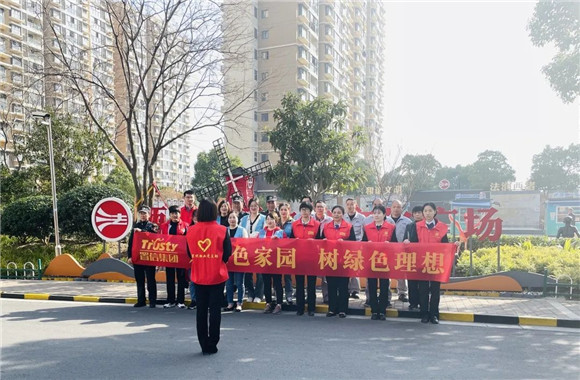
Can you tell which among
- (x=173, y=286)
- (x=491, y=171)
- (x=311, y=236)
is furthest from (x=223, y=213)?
(x=491, y=171)

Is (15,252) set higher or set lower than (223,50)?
lower

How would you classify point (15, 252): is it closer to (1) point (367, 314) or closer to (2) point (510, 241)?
(1) point (367, 314)

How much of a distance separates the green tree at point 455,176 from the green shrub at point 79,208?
65.8m

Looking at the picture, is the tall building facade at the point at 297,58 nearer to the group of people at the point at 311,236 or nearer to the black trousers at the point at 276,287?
the group of people at the point at 311,236

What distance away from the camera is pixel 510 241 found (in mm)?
15719

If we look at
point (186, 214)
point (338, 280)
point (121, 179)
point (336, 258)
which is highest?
point (121, 179)

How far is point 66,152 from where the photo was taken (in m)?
19.4

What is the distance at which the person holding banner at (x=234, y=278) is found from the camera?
7.70 meters

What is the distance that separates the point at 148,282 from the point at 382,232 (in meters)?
4.49

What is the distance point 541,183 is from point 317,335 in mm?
62231

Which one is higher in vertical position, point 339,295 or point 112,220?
point 112,220

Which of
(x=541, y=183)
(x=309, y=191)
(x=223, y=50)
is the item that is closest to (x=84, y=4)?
(x=223, y=50)

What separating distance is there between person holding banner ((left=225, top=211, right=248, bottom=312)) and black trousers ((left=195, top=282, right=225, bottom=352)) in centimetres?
246

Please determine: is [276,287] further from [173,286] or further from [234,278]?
[173,286]
